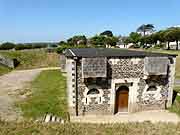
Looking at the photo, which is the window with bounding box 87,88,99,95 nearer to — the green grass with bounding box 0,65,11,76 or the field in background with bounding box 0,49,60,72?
the green grass with bounding box 0,65,11,76

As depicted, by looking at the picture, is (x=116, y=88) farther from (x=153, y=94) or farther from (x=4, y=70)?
(x=4, y=70)

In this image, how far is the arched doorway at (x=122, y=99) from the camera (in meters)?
15.0

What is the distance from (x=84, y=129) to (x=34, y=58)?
1582 inches

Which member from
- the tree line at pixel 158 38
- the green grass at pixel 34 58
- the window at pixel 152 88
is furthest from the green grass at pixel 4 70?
the tree line at pixel 158 38

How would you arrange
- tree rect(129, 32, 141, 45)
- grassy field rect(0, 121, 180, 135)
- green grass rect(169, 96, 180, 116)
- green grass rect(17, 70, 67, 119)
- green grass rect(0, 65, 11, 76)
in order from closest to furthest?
grassy field rect(0, 121, 180, 135) → green grass rect(17, 70, 67, 119) → green grass rect(169, 96, 180, 116) → green grass rect(0, 65, 11, 76) → tree rect(129, 32, 141, 45)

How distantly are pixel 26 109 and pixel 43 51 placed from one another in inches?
1383

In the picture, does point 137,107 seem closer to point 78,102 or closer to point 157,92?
point 157,92

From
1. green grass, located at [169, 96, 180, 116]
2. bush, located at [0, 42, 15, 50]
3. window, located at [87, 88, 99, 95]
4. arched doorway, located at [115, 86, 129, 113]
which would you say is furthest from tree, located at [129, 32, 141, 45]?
window, located at [87, 88, 99, 95]

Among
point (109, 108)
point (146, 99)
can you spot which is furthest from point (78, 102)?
point (146, 99)

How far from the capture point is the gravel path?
45.1ft

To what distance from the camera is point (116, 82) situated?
14.6m

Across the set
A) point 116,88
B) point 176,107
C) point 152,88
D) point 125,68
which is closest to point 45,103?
point 116,88

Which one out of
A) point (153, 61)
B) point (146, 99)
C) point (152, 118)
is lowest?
point (152, 118)

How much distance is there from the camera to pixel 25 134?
707cm
